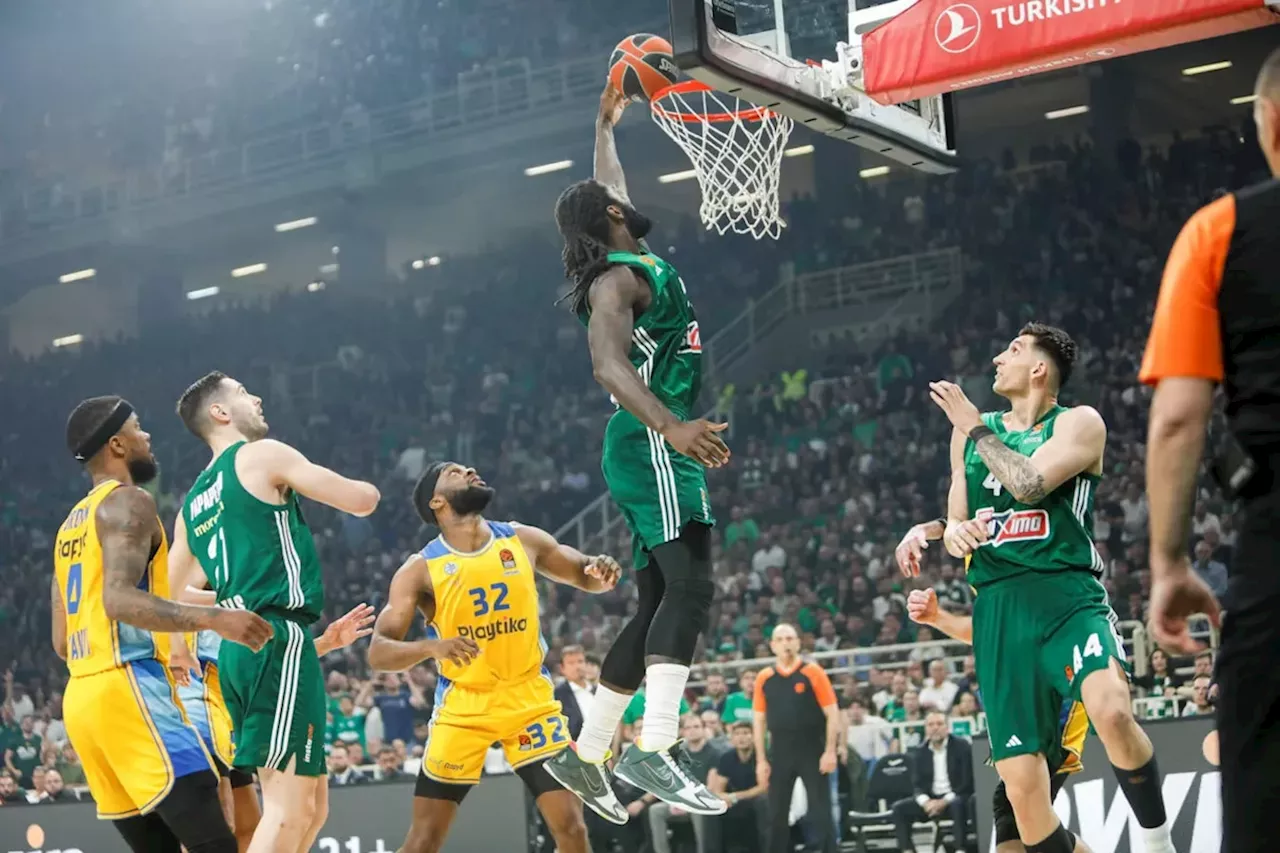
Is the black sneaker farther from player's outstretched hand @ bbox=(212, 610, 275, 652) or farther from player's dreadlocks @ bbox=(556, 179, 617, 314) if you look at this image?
player's dreadlocks @ bbox=(556, 179, 617, 314)

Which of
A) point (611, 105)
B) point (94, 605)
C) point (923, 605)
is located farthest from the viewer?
point (923, 605)

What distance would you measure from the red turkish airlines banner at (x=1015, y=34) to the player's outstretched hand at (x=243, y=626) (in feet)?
12.3

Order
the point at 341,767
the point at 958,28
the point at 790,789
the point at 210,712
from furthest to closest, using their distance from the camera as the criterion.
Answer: the point at 341,767
the point at 790,789
the point at 210,712
the point at 958,28

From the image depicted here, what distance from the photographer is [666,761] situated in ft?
16.9

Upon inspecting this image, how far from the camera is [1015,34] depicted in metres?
6.83

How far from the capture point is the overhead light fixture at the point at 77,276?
86.8 feet

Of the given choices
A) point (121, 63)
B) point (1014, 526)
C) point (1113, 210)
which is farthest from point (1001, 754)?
point (121, 63)

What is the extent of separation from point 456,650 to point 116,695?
57.4 inches

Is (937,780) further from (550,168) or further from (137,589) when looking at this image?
(550,168)

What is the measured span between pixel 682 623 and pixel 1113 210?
47.3 feet

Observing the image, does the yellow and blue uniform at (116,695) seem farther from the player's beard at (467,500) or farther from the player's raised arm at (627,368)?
the player's raised arm at (627,368)

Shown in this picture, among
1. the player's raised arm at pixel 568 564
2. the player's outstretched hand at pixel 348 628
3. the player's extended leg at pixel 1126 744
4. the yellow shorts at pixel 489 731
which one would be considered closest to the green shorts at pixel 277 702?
the player's outstretched hand at pixel 348 628

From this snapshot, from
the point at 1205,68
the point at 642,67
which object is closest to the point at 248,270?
the point at 1205,68

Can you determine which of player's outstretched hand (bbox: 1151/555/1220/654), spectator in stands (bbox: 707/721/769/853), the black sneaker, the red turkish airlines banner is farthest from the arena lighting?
player's outstretched hand (bbox: 1151/555/1220/654)
